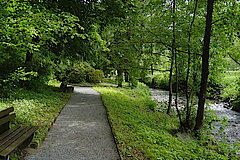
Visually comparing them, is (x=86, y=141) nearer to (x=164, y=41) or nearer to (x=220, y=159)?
(x=220, y=159)

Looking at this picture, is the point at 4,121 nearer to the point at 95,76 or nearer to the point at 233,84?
the point at 233,84

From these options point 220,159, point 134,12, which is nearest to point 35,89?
point 134,12

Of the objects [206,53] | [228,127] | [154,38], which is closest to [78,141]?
[206,53]

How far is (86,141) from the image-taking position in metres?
4.82

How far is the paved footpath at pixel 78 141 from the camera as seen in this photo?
4.03 meters

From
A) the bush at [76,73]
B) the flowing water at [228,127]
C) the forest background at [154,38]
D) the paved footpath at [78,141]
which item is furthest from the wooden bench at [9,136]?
the bush at [76,73]

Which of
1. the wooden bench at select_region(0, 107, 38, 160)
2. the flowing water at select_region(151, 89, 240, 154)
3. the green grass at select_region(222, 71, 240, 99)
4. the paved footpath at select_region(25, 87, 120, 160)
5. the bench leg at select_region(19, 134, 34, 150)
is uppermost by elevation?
the green grass at select_region(222, 71, 240, 99)

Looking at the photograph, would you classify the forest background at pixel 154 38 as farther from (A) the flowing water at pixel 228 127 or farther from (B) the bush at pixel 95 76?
(B) the bush at pixel 95 76

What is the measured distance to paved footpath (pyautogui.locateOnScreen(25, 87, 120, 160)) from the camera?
159 inches

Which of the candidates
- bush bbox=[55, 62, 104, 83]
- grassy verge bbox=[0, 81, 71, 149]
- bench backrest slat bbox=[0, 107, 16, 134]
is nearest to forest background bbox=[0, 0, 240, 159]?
grassy verge bbox=[0, 81, 71, 149]

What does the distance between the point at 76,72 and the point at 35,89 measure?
22.1 ft

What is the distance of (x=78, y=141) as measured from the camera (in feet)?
15.7

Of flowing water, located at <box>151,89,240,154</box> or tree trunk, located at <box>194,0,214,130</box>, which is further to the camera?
flowing water, located at <box>151,89,240,154</box>

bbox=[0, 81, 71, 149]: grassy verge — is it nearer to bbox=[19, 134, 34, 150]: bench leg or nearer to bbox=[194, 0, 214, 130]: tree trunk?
bbox=[19, 134, 34, 150]: bench leg
